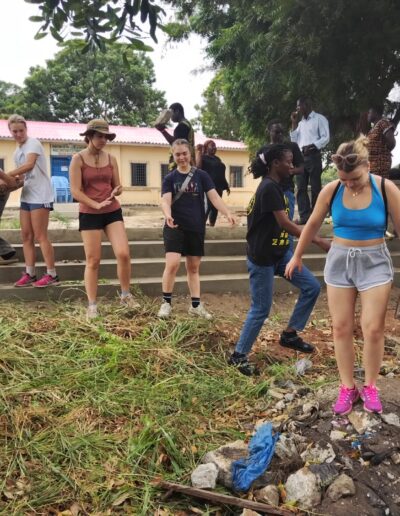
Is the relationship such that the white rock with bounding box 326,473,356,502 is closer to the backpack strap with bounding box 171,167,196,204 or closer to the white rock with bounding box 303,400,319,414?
the white rock with bounding box 303,400,319,414

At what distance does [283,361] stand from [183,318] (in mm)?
1040

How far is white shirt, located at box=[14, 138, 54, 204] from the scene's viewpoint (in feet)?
18.1

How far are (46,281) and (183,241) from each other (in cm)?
172

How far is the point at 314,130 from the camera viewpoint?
24.0 ft

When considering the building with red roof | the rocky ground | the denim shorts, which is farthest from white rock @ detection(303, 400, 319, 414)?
the building with red roof

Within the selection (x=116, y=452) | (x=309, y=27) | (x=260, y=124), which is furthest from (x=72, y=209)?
(x=116, y=452)

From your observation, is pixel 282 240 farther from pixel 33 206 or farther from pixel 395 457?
pixel 33 206

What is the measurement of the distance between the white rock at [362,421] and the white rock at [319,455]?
0.23 meters

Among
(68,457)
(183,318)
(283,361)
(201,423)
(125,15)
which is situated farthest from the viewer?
(183,318)

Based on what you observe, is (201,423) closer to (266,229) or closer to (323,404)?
(323,404)

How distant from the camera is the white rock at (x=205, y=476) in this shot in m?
2.63

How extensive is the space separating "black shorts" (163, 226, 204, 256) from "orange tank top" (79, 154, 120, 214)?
63cm

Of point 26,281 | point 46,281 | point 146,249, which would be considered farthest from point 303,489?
point 146,249

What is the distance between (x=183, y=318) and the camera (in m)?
4.79
